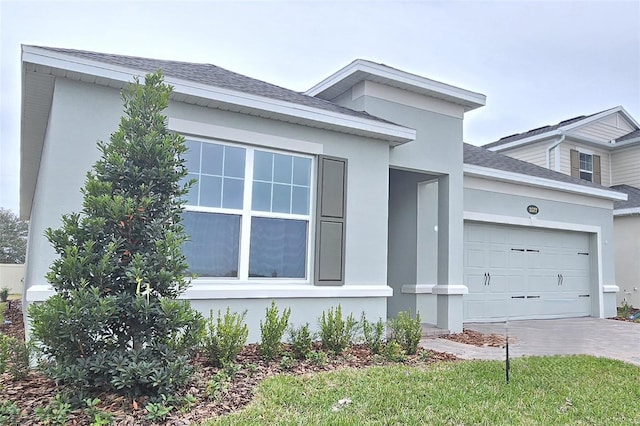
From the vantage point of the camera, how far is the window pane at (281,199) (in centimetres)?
683

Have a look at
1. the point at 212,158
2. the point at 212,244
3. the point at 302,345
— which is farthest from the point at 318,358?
the point at 212,158

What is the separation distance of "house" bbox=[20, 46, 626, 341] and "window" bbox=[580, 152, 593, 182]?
6.46m

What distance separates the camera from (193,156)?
6312 millimetres

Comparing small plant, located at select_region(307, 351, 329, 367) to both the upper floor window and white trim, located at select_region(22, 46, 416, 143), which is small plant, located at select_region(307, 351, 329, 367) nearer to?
white trim, located at select_region(22, 46, 416, 143)

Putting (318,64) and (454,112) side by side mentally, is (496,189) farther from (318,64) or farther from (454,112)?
(318,64)

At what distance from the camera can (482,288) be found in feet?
34.4

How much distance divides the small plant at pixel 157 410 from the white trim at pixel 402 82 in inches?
240

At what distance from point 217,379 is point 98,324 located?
132 centimetres

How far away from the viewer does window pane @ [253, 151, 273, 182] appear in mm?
6699

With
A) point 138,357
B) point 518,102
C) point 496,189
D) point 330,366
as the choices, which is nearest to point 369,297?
point 330,366

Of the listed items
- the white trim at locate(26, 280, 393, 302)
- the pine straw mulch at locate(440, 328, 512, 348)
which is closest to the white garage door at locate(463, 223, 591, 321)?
the pine straw mulch at locate(440, 328, 512, 348)

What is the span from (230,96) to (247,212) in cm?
154

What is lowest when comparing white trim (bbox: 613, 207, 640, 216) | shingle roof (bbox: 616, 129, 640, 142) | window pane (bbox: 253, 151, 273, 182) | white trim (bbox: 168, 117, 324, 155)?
window pane (bbox: 253, 151, 273, 182)

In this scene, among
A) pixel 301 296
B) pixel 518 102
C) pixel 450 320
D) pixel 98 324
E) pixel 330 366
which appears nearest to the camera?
pixel 98 324
